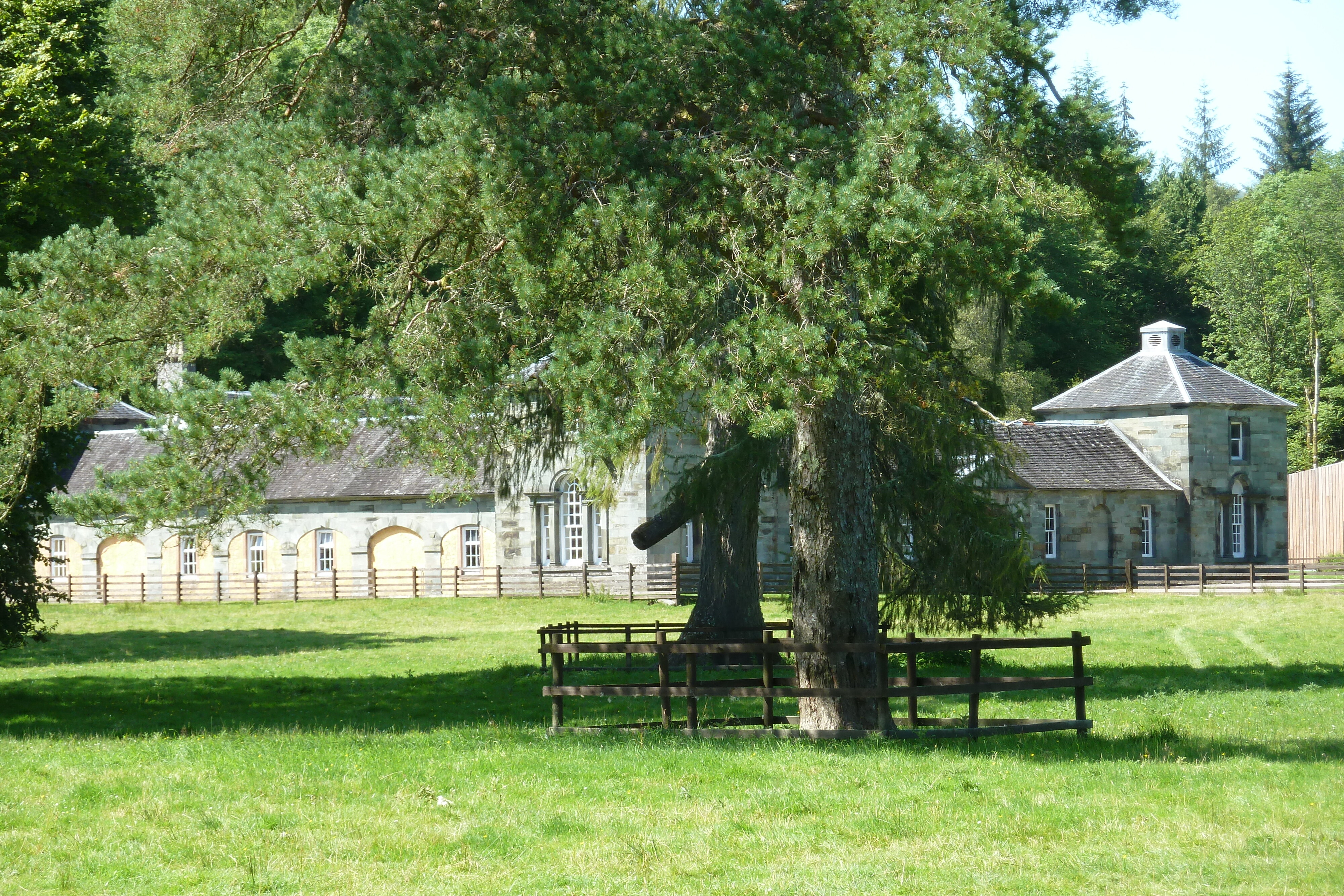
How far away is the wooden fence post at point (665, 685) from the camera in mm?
12740

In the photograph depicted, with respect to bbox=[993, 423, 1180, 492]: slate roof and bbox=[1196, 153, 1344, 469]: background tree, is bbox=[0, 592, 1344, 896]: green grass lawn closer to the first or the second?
bbox=[993, 423, 1180, 492]: slate roof

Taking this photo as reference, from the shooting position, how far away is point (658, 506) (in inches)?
1427

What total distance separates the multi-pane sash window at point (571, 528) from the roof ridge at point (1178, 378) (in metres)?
20.5

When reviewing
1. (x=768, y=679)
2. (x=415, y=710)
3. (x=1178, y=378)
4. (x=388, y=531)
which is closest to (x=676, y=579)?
(x=388, y=531)

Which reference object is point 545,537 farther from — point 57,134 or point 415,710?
point 57,134

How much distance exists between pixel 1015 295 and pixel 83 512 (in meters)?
7.59

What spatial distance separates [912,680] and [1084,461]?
34.1 m

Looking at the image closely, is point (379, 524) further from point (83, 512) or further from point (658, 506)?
point (83, 512)

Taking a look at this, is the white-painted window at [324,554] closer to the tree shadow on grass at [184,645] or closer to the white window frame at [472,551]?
the white window frame at [472,551]

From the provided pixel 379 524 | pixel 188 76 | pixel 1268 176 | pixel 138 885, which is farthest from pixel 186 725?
pixel 1268 176

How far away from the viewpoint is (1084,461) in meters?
45.5

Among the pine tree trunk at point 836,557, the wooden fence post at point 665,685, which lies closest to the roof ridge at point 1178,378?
the pine tree trunk at point 836,557

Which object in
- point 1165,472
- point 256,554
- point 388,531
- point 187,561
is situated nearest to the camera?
point 388,531

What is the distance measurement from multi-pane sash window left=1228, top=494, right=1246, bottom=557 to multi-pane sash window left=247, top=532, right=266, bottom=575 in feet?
102
